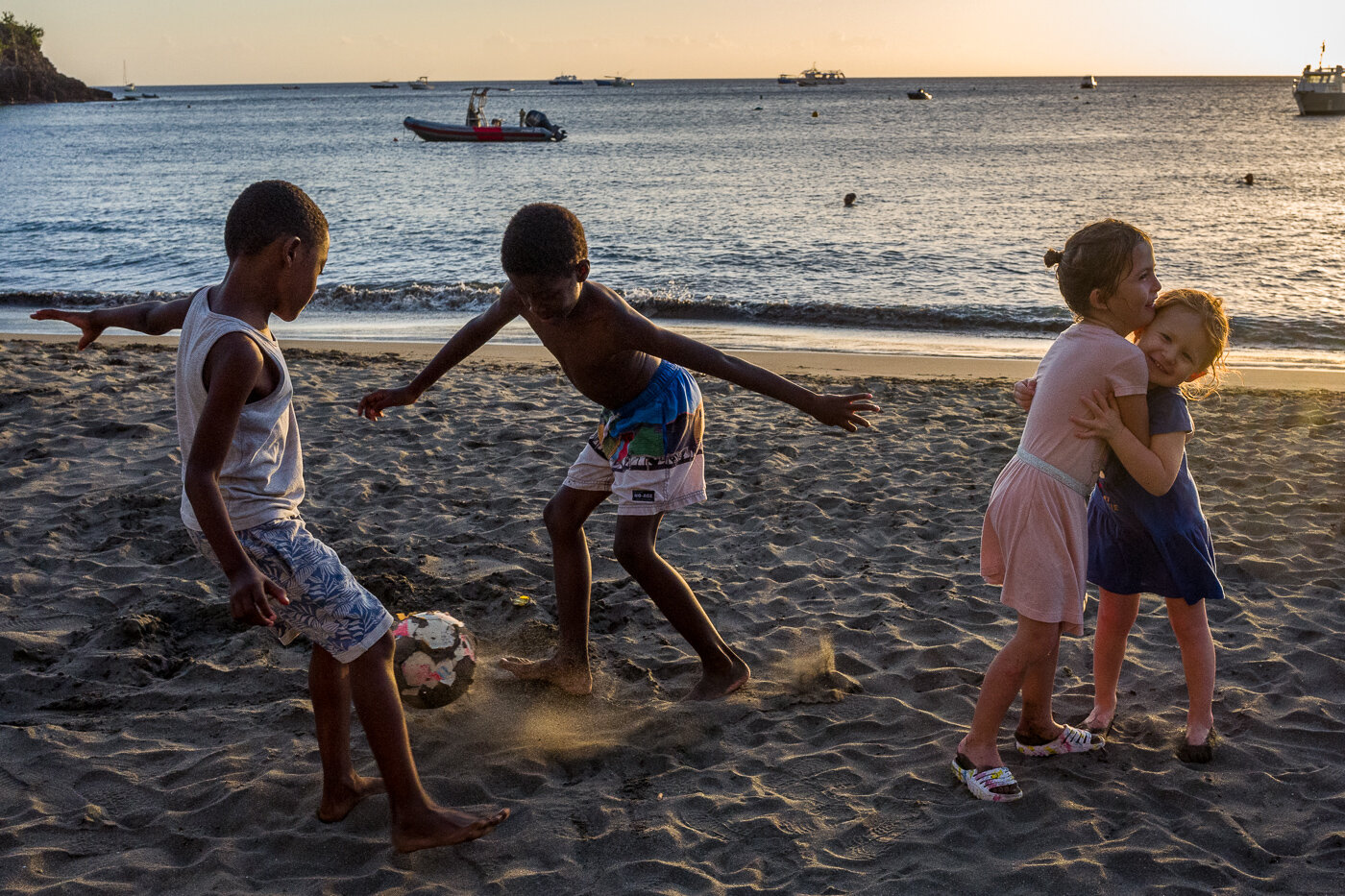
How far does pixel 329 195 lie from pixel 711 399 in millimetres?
29617

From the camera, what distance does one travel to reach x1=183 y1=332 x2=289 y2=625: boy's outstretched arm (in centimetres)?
219

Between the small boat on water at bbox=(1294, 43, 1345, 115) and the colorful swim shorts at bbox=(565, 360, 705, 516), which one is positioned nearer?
the colorful swim shorts at bbox=(565, 360, 705, 516)

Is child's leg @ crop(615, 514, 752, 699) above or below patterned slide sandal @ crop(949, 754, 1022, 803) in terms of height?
above

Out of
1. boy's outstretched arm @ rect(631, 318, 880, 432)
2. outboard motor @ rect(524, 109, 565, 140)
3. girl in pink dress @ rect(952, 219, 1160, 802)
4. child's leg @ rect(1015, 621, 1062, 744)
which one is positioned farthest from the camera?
outboard motor @ rect(524, 109, 565, 140)

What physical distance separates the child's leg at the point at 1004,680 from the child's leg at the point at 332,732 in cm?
201

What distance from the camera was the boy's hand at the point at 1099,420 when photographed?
2.69 metres

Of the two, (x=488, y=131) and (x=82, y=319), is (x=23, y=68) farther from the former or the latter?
(x=82, y=319)

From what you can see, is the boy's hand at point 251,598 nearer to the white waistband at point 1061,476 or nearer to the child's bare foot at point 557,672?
the child's bare foot at point 557,672

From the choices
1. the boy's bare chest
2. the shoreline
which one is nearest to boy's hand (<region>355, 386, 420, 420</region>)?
the boy's bare chest

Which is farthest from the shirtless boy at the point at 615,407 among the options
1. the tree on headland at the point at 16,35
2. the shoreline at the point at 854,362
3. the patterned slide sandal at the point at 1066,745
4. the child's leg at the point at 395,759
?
the tree on headland at the point at 16,35

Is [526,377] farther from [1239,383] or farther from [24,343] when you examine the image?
[1239,383]

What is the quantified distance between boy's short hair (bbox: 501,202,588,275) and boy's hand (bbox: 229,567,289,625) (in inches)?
47.7

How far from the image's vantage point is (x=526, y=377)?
875 centimetres

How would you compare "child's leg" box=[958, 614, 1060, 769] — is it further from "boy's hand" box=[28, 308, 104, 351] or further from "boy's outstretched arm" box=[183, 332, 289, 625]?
"boy's hand" box=[28, 308, 104, 351]
